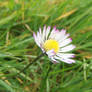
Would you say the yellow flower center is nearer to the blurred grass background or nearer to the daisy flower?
the daisy flower

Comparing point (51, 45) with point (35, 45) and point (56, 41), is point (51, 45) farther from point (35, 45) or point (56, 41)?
point (35, 45)

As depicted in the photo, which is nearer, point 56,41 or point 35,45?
Answer: point 56,41

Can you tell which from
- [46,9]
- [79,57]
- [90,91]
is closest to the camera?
[90,91]

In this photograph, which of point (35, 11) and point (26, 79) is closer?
point (26, 79)

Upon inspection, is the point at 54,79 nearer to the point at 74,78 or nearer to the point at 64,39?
the point at 74,78

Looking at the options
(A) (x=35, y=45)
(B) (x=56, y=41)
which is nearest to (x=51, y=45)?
(B) (x=56, y=41)

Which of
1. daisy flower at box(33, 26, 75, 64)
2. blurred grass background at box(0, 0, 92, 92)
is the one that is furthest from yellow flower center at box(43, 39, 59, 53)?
blurred grass background at box(0, 0, 92, 92)

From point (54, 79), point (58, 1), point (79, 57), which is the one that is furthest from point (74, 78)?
point (58, 1)
